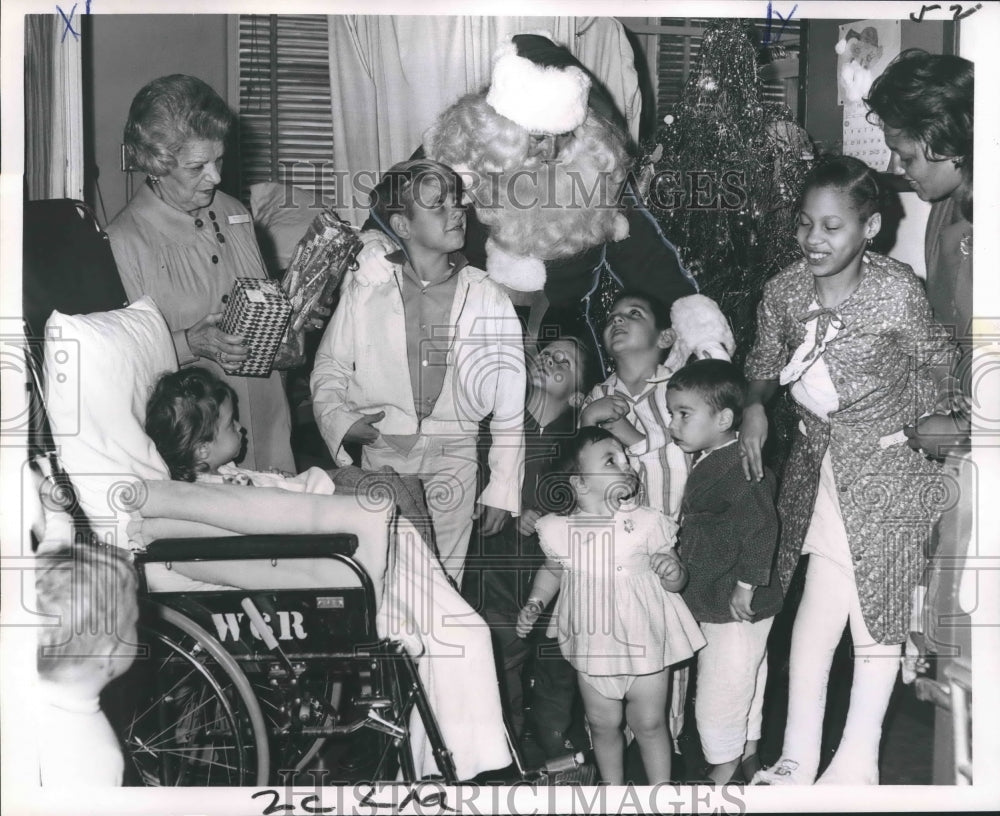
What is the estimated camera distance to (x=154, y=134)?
8.44ft

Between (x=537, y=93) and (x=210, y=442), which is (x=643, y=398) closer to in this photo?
(x=537, y=93)

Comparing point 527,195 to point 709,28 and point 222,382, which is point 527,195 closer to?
point 709,28

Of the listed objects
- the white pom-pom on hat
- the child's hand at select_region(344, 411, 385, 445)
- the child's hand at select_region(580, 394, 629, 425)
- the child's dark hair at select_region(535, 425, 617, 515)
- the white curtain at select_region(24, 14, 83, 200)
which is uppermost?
the white curtain at select_region(24, 14, 83, 200)

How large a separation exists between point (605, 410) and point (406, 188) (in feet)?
2.47

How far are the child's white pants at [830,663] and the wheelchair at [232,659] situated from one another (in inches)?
36.2

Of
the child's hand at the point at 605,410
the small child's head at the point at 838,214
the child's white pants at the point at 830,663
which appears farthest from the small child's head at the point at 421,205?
the child's white pants at the point at 830,663

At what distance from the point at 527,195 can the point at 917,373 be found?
109 centimetres

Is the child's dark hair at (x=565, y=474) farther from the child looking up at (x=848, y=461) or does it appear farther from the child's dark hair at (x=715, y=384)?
the child looking up at (x=848, y=461)

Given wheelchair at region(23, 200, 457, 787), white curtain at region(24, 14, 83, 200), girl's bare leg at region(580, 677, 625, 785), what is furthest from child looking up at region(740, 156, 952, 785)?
white curtain at region(24, 14, 83, 200)

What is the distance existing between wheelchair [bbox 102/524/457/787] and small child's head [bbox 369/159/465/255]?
0.81 meters

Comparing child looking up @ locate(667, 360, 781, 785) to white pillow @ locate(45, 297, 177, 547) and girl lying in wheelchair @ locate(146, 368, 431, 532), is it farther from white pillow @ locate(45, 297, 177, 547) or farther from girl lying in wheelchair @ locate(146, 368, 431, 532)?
white pillow @ locate(45, 297, 177, 547)

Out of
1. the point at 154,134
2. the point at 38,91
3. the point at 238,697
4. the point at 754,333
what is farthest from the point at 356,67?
the point at 238,697

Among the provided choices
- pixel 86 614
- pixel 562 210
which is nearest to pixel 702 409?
pixel 562 210

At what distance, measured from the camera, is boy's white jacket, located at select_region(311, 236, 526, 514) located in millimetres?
2660
